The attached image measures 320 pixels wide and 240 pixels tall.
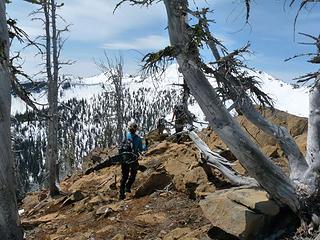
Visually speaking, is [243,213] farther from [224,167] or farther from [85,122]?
[85,122]

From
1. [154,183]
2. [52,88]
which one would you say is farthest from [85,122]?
[154,183]

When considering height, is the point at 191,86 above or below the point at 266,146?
above

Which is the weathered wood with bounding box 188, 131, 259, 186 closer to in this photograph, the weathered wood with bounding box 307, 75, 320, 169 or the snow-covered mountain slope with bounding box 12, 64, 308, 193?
the snow-covered mountain slope with bounding box 12, 64, 308, 193

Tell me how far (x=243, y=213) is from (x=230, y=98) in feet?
6.01

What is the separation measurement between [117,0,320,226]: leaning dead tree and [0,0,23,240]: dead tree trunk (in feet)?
7.76

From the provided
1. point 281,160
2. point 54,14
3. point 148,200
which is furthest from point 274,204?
point 54,14

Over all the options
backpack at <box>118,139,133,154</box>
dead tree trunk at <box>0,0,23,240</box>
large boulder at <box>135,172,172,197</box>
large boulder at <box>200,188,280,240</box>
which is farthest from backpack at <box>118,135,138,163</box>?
dead tree trunk at <box>0,0,23,240</box>

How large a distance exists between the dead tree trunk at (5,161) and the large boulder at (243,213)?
3.18m

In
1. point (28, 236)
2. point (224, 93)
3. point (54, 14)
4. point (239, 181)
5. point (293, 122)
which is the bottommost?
point (28, 236)

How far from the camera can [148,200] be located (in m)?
10.2

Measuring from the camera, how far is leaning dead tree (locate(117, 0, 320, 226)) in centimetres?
680

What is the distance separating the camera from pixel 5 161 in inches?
214

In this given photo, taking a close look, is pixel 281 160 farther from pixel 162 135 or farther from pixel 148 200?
pixel 162 135

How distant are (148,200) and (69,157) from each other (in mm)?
24725
